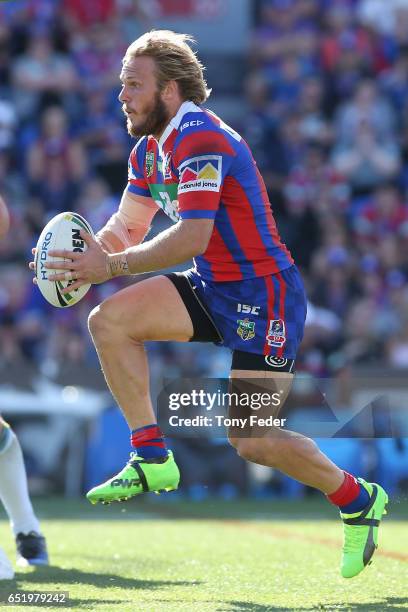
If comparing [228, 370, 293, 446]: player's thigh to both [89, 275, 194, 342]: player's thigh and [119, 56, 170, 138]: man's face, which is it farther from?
[119, 56, 170, 138]: man's face

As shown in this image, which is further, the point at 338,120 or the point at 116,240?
the point at 338,120

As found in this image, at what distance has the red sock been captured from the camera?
19.2 feet

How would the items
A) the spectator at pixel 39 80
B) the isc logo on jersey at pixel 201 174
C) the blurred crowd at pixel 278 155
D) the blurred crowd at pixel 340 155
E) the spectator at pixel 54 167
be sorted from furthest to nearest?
the spectator at pixel 39 80, the spectator at pixel 54 167, the blurred crowd at pixel 340 155, the blurred crowd at pixel 278 155, the isc logo on jersey at pixel 201 174

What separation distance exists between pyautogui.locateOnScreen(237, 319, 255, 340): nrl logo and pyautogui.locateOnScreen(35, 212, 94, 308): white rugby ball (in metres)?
0.73

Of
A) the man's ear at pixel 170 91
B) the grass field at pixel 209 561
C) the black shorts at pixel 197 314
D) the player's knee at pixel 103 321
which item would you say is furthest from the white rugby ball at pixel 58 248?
the grass field at pixel 209 561

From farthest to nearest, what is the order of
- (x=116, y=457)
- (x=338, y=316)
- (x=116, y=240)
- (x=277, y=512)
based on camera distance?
(x=338, y=316) → (x=116, y=457) → (x=277, y=512) → (x=116, y=240)

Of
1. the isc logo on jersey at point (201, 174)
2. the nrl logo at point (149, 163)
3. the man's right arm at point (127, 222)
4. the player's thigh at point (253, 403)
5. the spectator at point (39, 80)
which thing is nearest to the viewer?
the isc logo on jersey at point (201, 174)

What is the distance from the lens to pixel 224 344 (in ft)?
19.0

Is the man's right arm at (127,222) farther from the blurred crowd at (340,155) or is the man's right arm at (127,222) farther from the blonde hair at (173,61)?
the blurred crowd at (340,155)

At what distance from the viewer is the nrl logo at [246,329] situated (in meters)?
5.70

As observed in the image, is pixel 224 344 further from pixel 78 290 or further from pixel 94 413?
pixel 94 413

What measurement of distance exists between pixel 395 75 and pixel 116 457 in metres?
7.38

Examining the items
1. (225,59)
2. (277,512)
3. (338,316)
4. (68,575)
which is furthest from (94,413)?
(225,59)

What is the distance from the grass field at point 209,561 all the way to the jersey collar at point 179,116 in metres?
2.11
